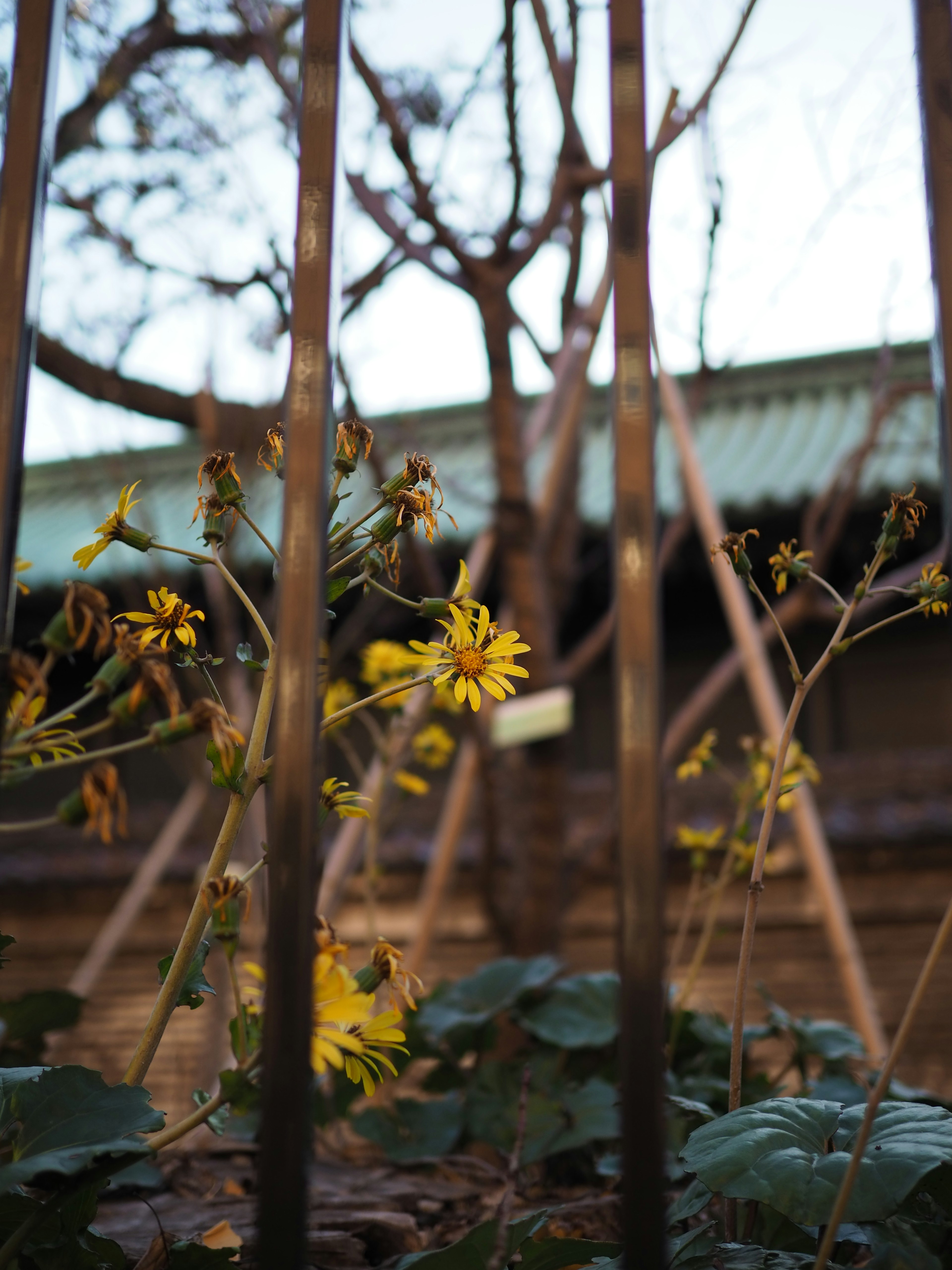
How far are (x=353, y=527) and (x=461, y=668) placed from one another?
5.3 inches

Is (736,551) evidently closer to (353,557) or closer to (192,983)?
(353,557)

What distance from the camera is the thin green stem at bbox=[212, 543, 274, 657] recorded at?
69 cm

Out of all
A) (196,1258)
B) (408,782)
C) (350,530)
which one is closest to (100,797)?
(350,530)

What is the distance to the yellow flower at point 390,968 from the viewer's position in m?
0.64

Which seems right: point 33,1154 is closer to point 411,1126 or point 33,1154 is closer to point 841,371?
point 411,1126

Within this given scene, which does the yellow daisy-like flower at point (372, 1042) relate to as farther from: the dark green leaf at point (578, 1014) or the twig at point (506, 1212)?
the dark green leaf at point (578, 1014)

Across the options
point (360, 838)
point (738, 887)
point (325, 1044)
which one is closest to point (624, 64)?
point (325, 1044)

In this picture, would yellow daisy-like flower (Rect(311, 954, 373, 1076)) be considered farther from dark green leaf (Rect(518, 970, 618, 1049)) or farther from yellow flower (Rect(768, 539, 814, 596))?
dark green leaf (Rect(518, 970, 618, 1049))

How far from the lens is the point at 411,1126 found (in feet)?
4.80

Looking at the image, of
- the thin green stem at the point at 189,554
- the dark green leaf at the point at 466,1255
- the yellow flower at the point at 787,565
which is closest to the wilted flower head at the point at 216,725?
the thin green stem at the point at 189,554

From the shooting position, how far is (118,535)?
0.74 meters

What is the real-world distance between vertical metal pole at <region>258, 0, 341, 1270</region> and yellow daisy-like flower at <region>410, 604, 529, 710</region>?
0.14 meters

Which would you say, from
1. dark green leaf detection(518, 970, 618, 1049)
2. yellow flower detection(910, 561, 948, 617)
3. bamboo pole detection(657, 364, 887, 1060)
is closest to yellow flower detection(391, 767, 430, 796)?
dark green leaf detection(518, 970, 618, 1049)

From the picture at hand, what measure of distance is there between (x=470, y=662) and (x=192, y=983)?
0.29 m
